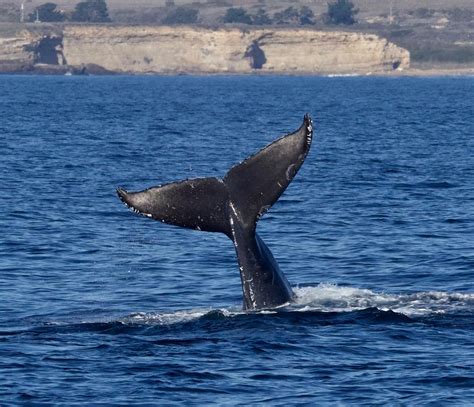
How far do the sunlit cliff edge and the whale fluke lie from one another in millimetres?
156190

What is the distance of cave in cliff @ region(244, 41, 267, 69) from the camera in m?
175

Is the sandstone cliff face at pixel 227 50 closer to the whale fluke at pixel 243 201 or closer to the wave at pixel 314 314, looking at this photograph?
the wave at pixel 314 314

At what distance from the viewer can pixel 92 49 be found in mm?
174750

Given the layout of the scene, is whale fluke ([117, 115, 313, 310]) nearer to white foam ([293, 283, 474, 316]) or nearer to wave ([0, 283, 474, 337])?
wave ([0, 283, 474, 337])

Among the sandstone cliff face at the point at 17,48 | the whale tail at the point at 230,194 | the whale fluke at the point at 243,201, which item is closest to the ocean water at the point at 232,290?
the whale fluke at the point at 243,201

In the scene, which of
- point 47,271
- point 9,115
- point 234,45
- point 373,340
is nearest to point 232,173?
point 373,340

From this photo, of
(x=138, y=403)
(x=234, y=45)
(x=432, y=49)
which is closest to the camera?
(x=138, y=403)

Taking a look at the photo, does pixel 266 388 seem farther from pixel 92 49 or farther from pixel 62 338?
pixel 92 49

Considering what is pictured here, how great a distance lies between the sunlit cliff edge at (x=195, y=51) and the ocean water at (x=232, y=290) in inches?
5097

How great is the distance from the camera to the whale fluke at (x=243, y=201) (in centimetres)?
1441

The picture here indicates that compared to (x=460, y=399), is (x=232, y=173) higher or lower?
higher

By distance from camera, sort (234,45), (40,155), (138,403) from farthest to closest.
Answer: (234,45) < (40,155) < (138,403)

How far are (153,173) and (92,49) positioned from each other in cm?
13924

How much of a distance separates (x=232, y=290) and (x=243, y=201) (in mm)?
3980
